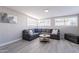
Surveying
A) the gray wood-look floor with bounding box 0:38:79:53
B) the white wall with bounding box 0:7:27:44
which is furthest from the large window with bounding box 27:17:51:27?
the gray wood-look floor with bounding box 0:38:79:53

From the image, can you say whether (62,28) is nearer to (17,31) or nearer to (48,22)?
(48,22)

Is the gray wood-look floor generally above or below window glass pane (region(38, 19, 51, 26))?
below

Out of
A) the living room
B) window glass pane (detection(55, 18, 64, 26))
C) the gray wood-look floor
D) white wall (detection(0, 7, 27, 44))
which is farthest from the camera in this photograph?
window glass pane (detection(55, 18, 64, 26))

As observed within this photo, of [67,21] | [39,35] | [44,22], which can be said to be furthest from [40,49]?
[44,22]

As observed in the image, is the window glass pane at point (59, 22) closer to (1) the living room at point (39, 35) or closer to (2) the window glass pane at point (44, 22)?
(1) the living room at point (39, 35)

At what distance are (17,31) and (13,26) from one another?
25.3 inches

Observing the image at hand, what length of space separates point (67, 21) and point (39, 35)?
3.25 m

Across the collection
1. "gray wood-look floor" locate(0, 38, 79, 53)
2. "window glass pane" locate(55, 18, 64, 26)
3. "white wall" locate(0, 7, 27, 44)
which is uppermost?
"window glass pane" locate(55, 18, 64, 26)

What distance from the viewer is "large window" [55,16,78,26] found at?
6.41 m

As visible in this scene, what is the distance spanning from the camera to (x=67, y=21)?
23.0 feet

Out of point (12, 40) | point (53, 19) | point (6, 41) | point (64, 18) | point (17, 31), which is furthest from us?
point (53, 19)

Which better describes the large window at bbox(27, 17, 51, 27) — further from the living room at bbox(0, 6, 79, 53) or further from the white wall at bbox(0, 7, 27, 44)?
the white wall at bbox(0, 7, 27, 44)

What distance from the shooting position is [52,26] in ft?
26.9
